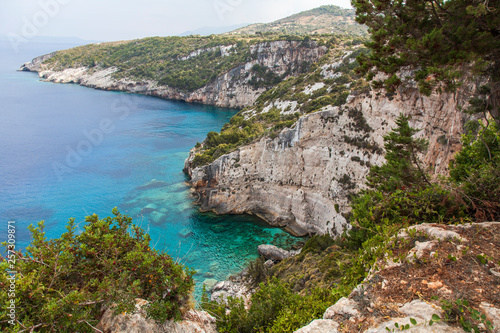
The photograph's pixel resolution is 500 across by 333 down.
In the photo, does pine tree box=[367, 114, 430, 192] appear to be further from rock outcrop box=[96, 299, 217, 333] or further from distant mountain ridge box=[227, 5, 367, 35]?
distant mountain ridge box=[227, 5, 367, 35]

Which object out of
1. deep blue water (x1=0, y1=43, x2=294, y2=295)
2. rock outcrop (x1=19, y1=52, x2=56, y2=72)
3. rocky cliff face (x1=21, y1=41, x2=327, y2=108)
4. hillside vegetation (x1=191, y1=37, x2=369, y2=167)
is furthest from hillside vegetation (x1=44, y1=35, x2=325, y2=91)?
hillside vegetation (x1=191, y1=37, x2=369, y2=167)

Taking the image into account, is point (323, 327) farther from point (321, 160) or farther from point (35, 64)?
point (35, 64)

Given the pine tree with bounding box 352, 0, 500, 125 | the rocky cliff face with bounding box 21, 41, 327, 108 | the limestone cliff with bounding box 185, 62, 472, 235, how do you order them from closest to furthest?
1. the pine tree with bounding box 352, 0, 500, 125
2. the limestone cliff with bounding box 185, 62, 472, 235
3. the rocky cliff face with bounding box 21, 41, 327, 108

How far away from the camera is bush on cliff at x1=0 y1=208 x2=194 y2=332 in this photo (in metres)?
6.12

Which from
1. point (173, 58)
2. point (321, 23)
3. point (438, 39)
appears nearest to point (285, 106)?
point (438, 39)

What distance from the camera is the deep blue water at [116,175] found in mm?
29656

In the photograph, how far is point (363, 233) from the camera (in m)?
12.8

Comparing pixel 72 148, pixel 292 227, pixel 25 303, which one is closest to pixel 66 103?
pixel 72 148

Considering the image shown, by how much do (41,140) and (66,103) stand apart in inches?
1309

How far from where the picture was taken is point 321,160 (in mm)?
29812

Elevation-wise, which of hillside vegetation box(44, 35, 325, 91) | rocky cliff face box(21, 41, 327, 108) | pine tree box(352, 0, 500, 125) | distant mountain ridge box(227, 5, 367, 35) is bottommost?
pine tree box(352, 0, 500, 125)

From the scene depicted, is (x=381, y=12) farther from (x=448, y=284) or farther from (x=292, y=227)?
(x=292, y=227)

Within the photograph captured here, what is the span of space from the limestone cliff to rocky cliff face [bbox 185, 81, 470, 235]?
6 cm

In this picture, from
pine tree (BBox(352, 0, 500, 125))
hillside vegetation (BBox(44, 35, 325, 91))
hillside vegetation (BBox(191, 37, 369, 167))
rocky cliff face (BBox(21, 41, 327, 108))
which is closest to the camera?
pine tree (BBox(352, 0, 500, 125))
